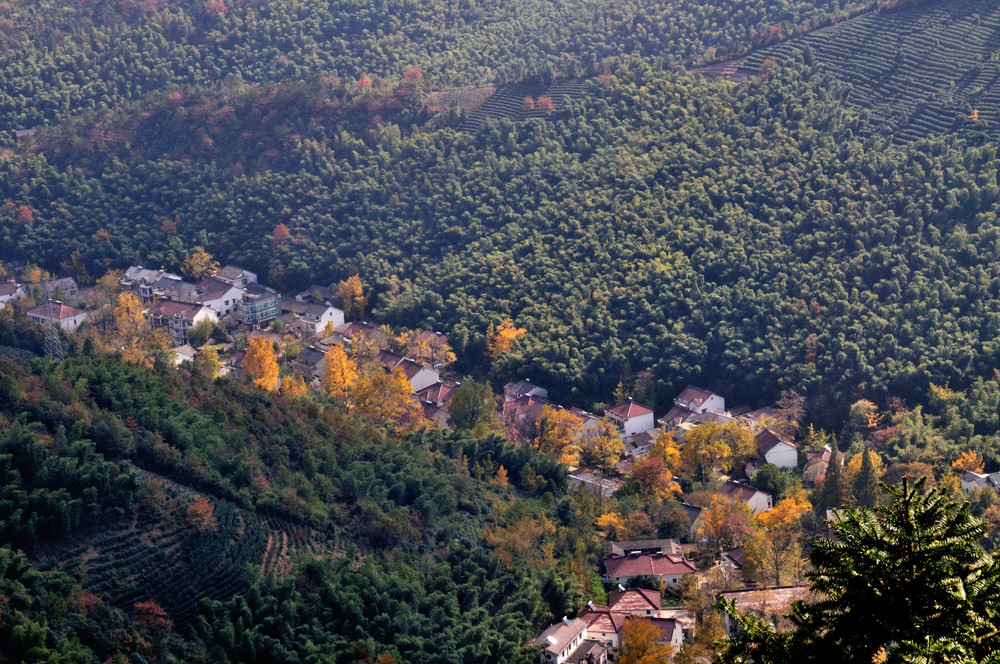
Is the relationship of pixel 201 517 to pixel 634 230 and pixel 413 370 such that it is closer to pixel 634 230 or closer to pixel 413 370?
pixel 413 370

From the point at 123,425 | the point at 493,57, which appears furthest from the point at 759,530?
the point at 493,57

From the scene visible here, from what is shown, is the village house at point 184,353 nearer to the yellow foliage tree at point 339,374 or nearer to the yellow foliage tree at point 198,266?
the yellow foliage tree at point 339,374

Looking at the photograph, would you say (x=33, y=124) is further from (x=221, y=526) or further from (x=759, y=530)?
(x=759, y=530)

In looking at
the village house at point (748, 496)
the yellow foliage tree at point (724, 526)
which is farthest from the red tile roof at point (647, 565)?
the village house at point (748, 496)

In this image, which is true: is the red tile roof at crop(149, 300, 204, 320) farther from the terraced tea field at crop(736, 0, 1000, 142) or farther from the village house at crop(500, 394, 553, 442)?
the terraced tea field at crop(736, 0, 1000, 142)

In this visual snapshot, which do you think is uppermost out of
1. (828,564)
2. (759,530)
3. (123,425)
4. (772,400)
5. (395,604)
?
(828,564)

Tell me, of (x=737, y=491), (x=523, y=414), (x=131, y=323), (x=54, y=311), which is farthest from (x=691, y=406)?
(x=54, y=311)
